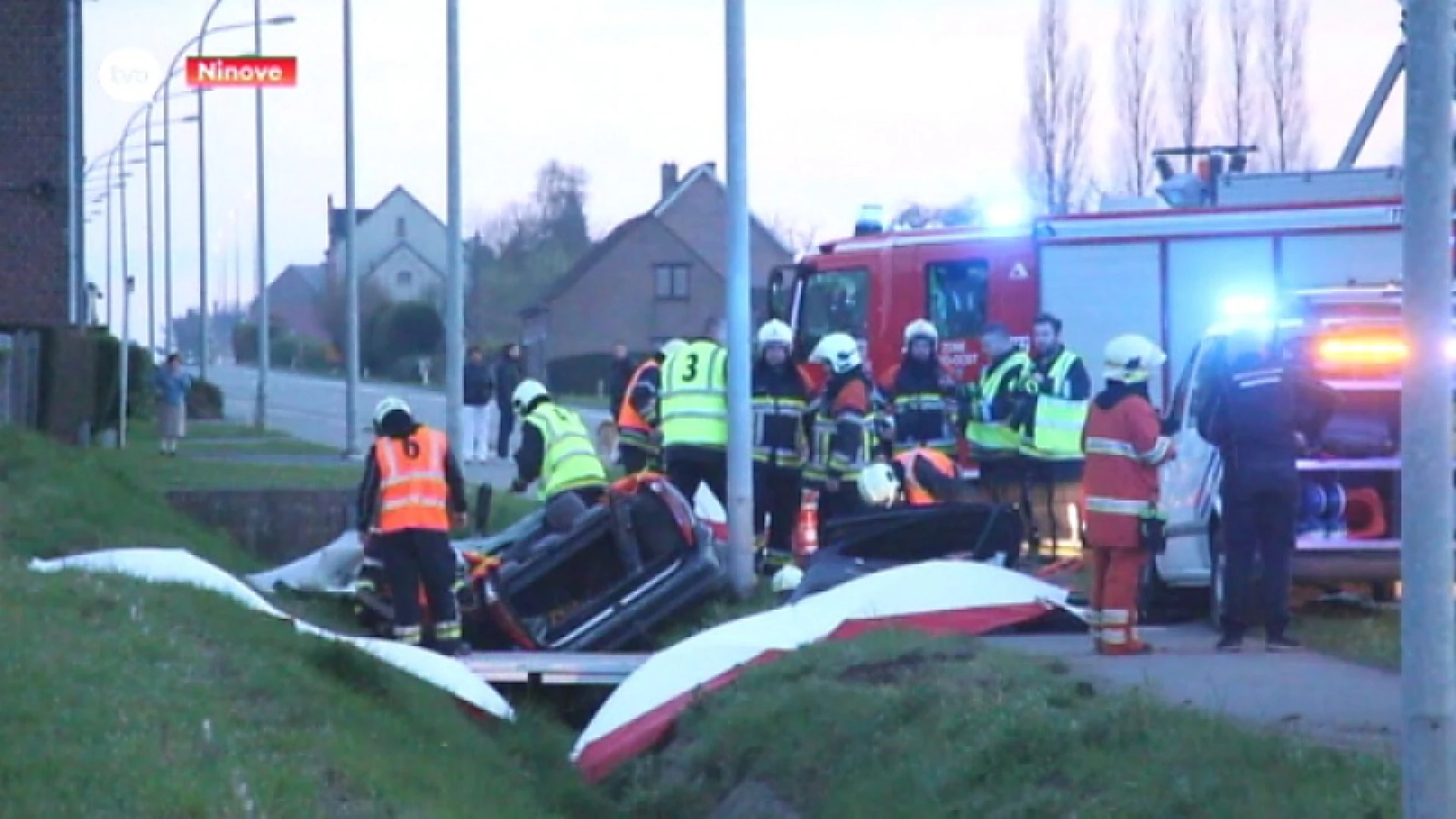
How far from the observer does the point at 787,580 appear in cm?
1688

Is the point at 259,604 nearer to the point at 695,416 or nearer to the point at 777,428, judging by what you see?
the point at 695,416

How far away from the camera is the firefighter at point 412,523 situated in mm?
15664

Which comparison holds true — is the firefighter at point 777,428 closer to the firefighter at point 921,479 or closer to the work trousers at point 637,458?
the firefighter at point 921,479

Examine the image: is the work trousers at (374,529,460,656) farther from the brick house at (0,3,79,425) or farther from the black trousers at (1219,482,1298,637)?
the brick house at (0,3,79,425)

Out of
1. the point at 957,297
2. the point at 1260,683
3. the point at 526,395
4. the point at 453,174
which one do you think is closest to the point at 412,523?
the point at 526,395

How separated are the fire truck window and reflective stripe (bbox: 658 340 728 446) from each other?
6983 millimetres

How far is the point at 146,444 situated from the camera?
41.5 m

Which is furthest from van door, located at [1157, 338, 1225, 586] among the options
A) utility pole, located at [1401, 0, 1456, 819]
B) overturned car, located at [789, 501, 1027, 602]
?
utility pole, located at [1401, 0, 1456, 819]

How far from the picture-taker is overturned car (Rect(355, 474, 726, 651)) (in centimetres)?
1648

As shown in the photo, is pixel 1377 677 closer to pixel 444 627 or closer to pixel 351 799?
pixel 351 799

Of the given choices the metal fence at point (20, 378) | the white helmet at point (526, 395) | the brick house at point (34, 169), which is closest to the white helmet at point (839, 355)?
the white helmet at point (526, 395)

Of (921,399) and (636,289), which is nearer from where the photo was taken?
(921,399)

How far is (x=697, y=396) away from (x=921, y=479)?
1.74 meters

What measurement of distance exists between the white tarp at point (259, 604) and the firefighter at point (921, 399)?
5.14 m
